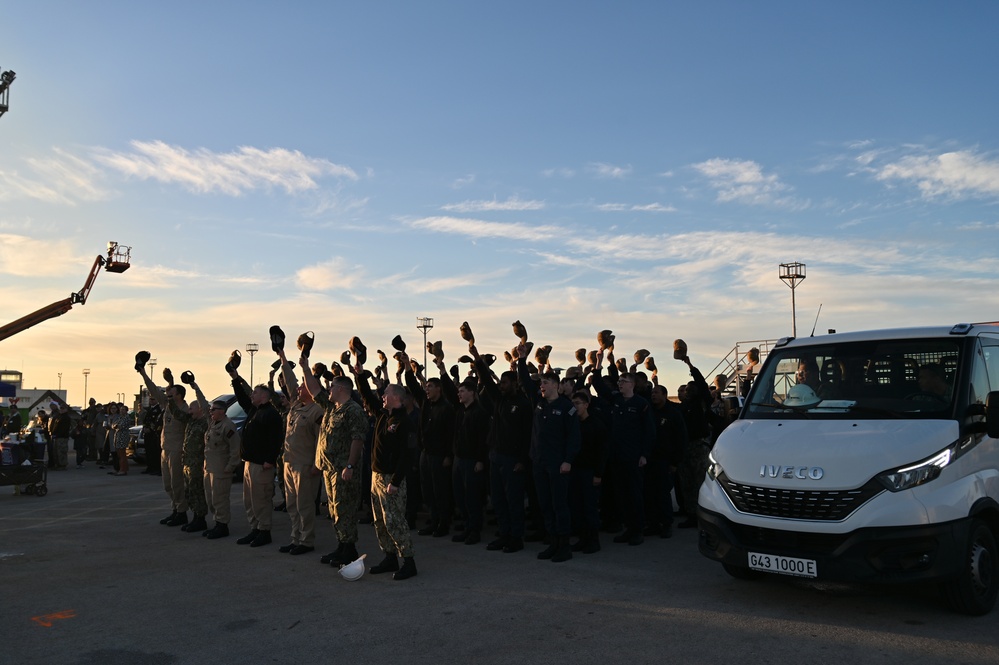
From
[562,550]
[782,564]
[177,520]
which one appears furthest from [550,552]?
[177,520]

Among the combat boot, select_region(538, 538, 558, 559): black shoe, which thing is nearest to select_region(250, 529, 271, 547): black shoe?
select_region(538, 538, 558, 559): black shoe

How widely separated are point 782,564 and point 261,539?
623 centimetres

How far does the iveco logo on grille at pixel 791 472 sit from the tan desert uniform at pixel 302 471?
17.0 feet

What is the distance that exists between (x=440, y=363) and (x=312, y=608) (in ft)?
13.3

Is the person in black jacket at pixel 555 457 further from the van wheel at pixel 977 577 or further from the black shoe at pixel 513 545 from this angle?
the van wheel at pixel 977 577

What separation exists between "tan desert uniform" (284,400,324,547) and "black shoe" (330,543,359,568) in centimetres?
97

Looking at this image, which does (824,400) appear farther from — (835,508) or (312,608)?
(312,608)

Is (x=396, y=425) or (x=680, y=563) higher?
(x=396, y=425)

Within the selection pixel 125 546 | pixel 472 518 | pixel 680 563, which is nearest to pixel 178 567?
pixel 125 546

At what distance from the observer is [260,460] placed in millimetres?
9336

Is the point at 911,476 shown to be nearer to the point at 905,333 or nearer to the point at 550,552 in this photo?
the point at 905,333

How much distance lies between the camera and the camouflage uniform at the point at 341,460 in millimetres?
8203

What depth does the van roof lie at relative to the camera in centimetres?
654

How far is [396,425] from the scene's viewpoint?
759 centimetres
